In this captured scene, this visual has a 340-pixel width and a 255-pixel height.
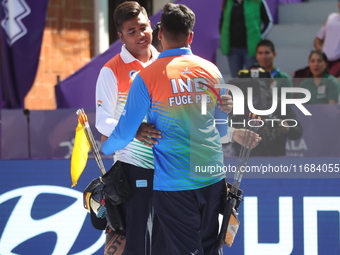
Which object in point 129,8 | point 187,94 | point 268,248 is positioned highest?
point 129,8

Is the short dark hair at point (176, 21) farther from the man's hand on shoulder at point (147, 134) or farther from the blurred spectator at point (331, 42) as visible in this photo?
the blurred spectator at point (331, 42)

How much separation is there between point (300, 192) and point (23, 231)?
2171mm

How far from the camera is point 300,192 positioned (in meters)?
5.32

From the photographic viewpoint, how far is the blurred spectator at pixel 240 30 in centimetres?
823

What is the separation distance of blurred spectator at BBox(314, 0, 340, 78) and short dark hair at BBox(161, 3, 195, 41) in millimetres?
4437

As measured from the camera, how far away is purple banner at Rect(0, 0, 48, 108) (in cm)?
794

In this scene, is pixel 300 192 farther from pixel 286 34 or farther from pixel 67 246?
pixel 286 34

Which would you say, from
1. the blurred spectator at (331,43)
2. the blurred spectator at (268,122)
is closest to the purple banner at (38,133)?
the blurred spectator at (268,122)

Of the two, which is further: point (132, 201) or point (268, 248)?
point (268, 248)

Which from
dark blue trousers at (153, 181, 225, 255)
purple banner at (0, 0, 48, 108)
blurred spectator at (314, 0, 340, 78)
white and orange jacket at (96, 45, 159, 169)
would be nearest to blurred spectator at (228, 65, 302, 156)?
blurred spectator at (314, 0, 340, 78)

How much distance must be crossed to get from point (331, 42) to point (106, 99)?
4.64 meters

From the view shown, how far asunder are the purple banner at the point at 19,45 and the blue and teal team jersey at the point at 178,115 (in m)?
4.50

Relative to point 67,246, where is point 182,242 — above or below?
above

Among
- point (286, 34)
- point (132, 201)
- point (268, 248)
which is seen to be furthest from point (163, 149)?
point (286, 34)
